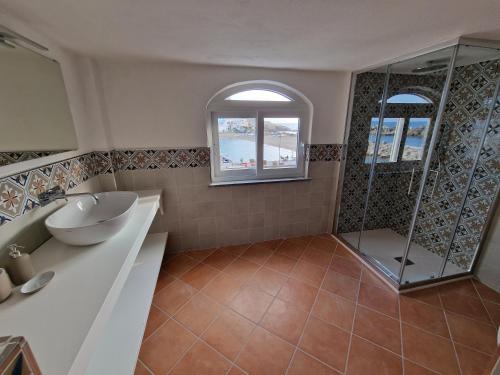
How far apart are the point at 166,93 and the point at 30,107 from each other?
93cm

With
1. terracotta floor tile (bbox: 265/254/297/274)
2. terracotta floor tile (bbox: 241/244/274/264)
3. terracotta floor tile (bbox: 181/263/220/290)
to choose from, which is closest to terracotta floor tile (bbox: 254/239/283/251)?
terracotta floor tile (bbox: 241/244/274/264)

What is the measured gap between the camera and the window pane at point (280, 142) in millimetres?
2311

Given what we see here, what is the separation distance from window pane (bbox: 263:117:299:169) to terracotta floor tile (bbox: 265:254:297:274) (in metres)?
0.99

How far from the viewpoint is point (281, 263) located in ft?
7.16

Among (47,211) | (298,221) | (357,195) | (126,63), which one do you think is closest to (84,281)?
(47,211)

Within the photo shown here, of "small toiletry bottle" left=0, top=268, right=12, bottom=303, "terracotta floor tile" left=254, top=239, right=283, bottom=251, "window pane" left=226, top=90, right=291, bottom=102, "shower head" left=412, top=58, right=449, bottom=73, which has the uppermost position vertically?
"shower head" left=412, top=58, right=449, bottom=73

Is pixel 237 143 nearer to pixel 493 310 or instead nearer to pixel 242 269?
pixel 242 269

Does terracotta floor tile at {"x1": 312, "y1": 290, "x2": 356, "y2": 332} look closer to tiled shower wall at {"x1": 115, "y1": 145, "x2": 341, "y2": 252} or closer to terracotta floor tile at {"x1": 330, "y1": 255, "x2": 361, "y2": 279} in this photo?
terracotta floor tile at {"x1": 330, "y1": 255, "x2": 361, "y2": 279}

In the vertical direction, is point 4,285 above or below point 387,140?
below

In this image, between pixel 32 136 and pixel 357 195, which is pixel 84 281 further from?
pixel 357 195

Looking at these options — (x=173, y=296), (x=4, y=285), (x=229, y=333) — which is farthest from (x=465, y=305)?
(x=4, y=285)

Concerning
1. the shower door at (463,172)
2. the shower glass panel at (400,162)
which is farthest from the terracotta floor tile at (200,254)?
the shower door at (463,172)

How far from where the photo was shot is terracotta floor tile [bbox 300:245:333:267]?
2.20m

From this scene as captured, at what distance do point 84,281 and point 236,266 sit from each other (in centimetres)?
143
